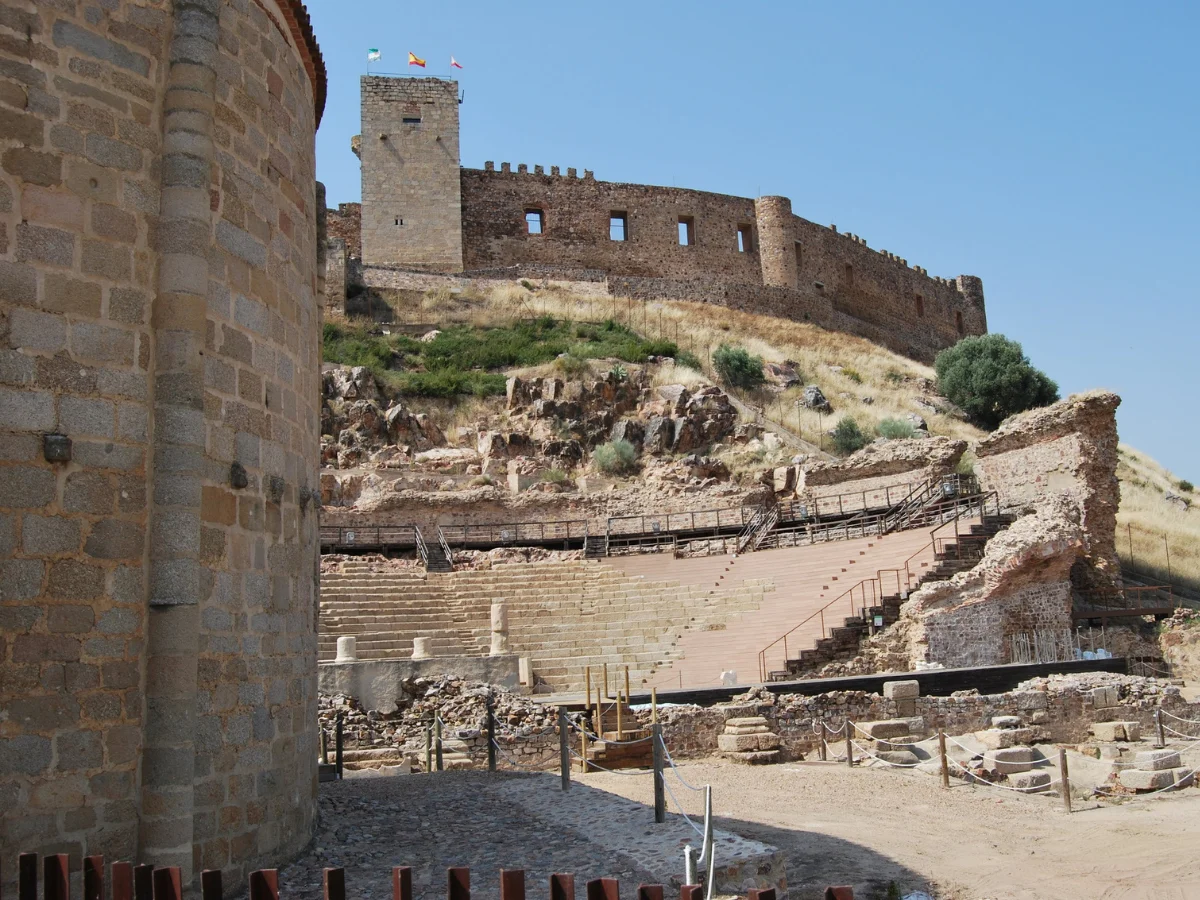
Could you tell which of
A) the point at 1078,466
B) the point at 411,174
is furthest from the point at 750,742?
the point at 411,174

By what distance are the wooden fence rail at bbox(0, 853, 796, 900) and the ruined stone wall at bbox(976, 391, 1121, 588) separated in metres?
21.4

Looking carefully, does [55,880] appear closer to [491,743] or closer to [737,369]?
[491,743]

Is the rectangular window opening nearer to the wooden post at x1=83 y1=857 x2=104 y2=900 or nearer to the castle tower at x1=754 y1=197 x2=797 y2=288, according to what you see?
the castle tower at x1=754 y1=197 x2=797 y2=288

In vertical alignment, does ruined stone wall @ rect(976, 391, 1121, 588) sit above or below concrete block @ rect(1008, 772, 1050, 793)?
above

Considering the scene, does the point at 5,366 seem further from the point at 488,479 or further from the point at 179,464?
the point at 488,479

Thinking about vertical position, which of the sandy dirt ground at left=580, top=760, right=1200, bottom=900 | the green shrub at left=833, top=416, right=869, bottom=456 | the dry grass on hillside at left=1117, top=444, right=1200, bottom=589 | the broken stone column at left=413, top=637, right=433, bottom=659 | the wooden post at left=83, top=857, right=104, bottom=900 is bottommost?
the sandy dirt ground at left=580, top=760, right=1200, bottom=900

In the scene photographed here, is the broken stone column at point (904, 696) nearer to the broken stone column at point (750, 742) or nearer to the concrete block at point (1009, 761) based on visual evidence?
the broken stone column at point (750, 742)

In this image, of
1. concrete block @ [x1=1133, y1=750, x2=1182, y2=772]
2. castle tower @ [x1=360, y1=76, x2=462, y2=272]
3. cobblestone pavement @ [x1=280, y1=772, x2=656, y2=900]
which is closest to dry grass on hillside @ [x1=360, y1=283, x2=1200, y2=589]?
castle tower @ [x1=360, y1=76, x2=462, y2=272]

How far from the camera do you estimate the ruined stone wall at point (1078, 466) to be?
23750 mm

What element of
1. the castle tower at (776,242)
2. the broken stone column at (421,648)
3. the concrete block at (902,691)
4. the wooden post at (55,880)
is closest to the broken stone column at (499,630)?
the broken stone column at (421,648)

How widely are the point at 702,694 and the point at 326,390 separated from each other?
22.0m

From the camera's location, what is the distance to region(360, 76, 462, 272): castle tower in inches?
1811

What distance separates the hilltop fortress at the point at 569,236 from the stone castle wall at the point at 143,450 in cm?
3438

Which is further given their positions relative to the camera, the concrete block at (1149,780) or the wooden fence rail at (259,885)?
the concrete block at (1149,780)
